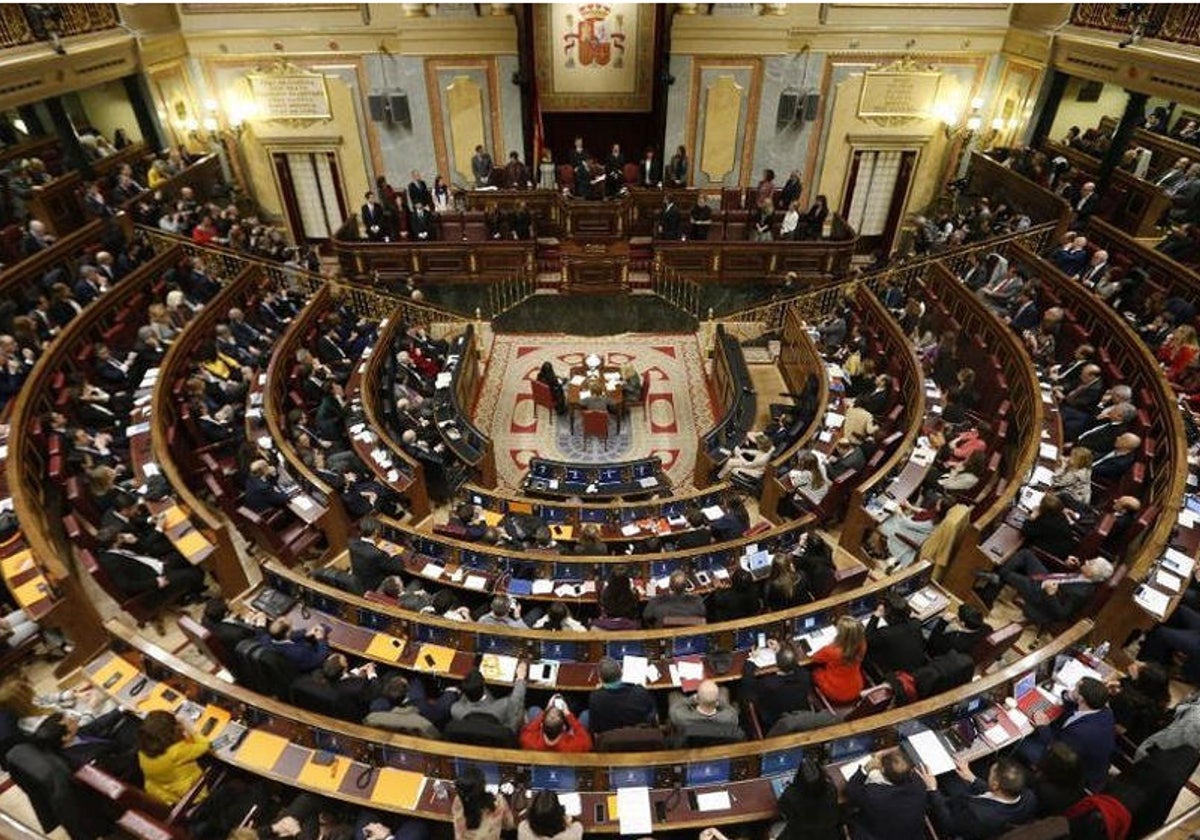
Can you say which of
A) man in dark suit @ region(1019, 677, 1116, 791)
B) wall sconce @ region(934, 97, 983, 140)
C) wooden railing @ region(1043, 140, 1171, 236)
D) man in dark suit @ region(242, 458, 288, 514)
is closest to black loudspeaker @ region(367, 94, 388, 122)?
man in dark suit @ region(242, 458, 288, 514)

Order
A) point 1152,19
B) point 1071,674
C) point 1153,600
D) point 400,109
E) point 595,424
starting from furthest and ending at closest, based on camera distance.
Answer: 1. point 400,109
2. point 1152,19
3. point 595,424
4. point 1153,600
5. point 1071,674

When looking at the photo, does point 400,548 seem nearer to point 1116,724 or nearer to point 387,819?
point 387,819

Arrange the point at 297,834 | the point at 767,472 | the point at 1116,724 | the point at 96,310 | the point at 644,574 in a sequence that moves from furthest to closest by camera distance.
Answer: the point at 96,310 < the point at 767,472 < the point at 644,574 < the point at 1116,724 < the point at 297,834

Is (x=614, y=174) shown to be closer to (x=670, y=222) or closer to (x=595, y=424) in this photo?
(x=670, y=222)

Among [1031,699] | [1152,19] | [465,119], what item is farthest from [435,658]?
[1152,19]

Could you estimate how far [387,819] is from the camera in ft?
15.2

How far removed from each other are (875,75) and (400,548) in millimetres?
14822

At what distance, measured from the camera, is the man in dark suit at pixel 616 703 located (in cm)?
495

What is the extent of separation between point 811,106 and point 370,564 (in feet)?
46.9

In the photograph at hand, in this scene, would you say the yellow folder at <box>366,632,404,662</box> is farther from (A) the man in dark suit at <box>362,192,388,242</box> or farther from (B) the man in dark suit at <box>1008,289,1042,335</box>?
(A) the man in dark suit at <box>362,192,388,242</box>

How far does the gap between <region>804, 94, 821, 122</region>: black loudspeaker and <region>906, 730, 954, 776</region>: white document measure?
14464 mm

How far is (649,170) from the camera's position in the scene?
15938 mm

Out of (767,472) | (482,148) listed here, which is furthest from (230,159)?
(767,472)

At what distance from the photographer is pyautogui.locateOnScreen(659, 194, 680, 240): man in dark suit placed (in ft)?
48.2
